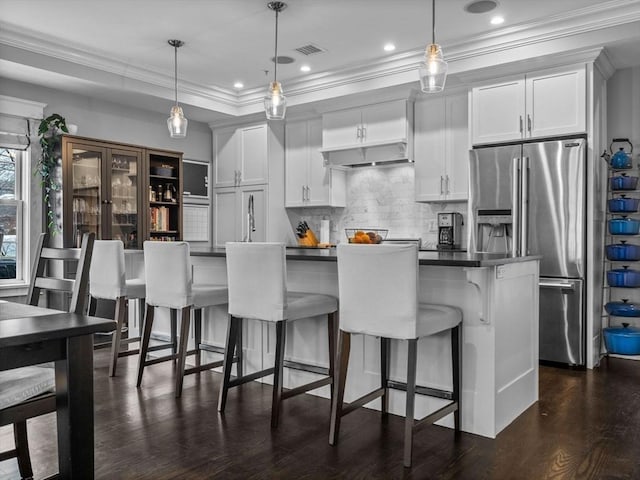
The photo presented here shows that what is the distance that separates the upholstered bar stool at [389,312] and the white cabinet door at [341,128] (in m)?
3.39

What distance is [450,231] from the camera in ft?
17.4

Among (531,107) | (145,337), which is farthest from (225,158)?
(531,107)

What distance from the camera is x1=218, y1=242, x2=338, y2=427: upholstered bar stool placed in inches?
111

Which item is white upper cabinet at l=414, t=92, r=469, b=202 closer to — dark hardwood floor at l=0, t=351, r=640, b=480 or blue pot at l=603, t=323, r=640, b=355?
blue pot at l=603, t=323, r=640, b=355

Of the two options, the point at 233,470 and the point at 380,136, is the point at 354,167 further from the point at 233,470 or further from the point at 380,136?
the point at 233,470

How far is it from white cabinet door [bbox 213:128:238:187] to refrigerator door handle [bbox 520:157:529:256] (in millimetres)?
3680

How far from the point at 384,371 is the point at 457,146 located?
2.97 metres

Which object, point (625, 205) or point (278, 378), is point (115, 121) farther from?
point (625, 205)

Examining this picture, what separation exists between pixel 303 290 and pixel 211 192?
396 cm

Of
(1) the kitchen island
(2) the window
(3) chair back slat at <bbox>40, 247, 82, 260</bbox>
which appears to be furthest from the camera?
→ (2) the window

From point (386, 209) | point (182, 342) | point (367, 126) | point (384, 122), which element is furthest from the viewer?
point (386, 209)

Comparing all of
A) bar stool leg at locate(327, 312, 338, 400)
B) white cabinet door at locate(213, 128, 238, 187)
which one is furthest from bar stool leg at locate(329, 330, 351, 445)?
white cabinet door at locate(213, 128, 238, 187)

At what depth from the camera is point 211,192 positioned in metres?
7.04

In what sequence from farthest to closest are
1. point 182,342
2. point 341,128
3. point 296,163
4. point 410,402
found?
point 296,163, point 341,128, point 182,342, point 410,402
